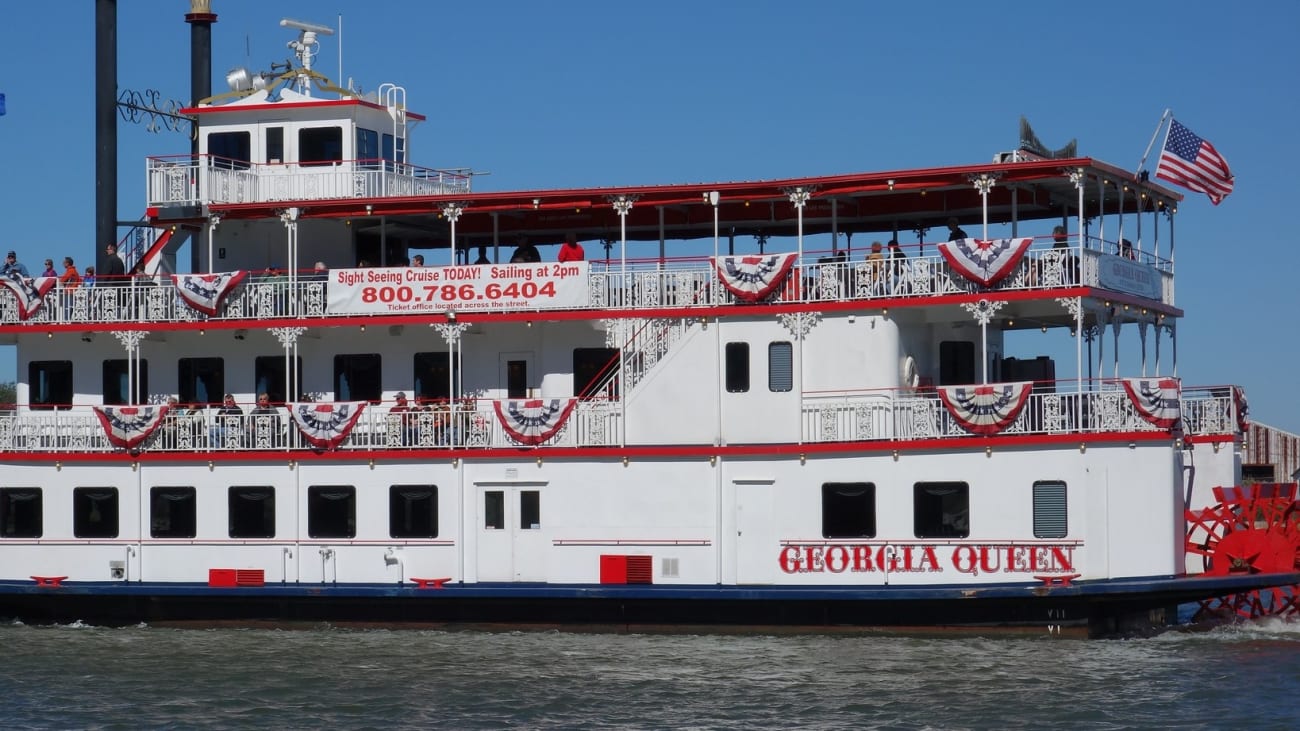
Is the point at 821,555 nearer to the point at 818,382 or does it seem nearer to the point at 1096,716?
the point at 818,382

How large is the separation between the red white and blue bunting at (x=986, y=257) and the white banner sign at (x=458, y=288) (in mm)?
5973

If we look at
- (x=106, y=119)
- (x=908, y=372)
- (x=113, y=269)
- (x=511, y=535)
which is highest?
(x=106, y=119)

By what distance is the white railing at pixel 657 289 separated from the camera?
28234mm

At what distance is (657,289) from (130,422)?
903cm

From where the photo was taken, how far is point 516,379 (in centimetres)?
3170

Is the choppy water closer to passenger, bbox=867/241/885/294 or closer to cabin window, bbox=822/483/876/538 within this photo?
cabin window, bbox=822/483/876/538

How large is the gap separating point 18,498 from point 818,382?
13.7 m

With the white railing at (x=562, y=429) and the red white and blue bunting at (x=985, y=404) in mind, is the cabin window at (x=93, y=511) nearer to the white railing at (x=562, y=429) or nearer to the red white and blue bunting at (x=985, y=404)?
the white railing at (x=562, y=429)

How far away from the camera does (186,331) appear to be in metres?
32.3

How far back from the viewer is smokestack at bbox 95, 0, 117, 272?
118ft

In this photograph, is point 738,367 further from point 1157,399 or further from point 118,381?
point 118,381

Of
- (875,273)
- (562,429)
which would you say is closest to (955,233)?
(875,273)

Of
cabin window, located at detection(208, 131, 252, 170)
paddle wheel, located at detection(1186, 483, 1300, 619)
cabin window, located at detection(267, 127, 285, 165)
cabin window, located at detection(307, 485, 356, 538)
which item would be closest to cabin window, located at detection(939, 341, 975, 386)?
paddle wheel, located at detection(1186, 483, 1300, 619)

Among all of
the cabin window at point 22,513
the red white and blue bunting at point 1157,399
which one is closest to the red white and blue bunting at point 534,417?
the cabin window at point 22,513
